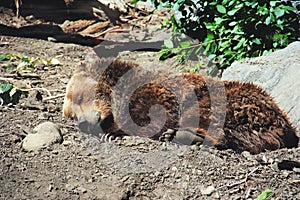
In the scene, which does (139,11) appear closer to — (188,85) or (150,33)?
(150,33)

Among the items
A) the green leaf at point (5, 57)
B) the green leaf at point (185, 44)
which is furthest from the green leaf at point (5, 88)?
the green leaf at point (185, 44)

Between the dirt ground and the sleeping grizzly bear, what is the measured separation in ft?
0.45

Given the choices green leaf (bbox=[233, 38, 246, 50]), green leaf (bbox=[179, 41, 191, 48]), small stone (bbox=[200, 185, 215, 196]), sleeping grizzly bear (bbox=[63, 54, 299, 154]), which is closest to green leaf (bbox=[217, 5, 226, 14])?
green leaf (bbox=[233, 38, 246, 50])

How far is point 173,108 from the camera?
14.6 ft

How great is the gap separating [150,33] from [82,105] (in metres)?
2.90

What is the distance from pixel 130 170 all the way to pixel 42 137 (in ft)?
2.68

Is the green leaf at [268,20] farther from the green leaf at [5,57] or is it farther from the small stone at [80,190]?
the green leaf at [5,57]

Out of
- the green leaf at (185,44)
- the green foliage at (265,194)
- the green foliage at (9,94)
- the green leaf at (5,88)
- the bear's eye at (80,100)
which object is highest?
the green leaf at (185,44)

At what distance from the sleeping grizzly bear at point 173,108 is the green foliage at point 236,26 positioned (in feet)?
3.56

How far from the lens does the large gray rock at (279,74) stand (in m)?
4.38

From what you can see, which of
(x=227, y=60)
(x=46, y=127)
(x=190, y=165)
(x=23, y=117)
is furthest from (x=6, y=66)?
(x=190, y=165)

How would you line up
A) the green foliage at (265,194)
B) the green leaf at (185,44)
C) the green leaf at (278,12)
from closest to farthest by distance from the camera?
1. the green foliage at (265,194)
2. the green leaf at (278,12)
3. the green leaf at (185,44)

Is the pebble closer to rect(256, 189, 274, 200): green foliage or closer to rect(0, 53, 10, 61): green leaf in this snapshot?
rect(256, 189, 274, 200): green foliage

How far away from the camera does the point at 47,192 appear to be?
346cm
